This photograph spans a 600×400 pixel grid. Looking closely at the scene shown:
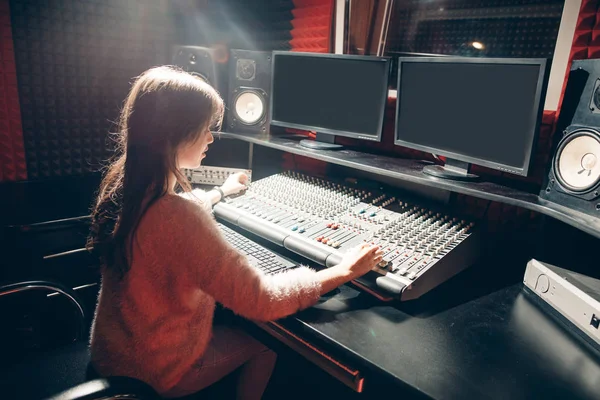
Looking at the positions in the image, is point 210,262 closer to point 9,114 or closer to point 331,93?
point 331,93

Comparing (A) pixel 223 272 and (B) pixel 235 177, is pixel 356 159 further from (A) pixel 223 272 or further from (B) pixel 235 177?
(A) pixel 223 272

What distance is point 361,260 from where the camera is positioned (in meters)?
1.14

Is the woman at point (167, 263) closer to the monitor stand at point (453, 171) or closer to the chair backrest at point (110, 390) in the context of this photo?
the chair backrest at point (110, 390)

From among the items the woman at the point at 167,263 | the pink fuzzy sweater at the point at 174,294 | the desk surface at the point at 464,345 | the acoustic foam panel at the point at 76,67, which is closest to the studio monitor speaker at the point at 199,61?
the acoustic foam panel at the point at 76,67

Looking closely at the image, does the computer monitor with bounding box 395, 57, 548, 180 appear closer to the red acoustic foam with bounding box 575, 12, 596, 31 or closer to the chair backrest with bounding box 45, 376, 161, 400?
the red acoustic foam with bounding box 575, 12, 596, 31

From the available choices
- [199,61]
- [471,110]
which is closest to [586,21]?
[471,110]

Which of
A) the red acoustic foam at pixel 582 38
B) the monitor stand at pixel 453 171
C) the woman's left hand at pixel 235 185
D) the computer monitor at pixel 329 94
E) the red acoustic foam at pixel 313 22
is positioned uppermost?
the red acoustic foam at pixel 313 22

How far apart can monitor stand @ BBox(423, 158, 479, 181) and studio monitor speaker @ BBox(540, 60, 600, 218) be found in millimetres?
281

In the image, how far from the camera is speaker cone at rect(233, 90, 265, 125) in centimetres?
222

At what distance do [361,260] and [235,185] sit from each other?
32.1 inches

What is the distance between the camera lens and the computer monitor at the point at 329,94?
5.87 ft

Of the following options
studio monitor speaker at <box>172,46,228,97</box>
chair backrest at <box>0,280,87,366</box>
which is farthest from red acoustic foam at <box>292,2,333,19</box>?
chair backrest at <box>0,280,87,366</box>

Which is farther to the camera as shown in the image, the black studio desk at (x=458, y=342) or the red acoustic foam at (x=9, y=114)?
the red acoustic foam at (x=9, y=114)

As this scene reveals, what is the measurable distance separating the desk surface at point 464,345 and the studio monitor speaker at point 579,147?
1.08 ft
